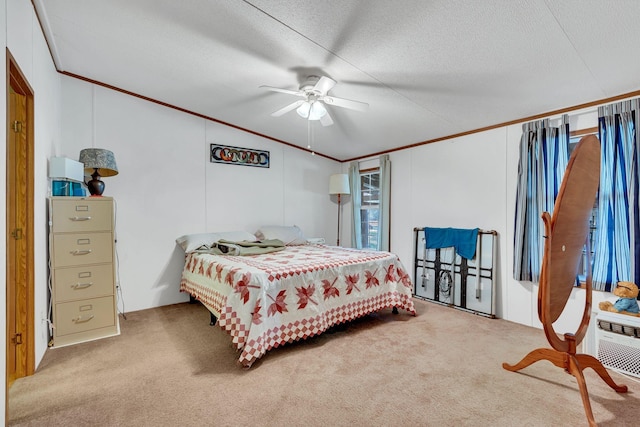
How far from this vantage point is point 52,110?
9.07 feet

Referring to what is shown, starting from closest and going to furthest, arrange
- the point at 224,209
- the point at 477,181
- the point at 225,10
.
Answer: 1. the point at 225,10
2. the point at 477,181
3. the point at 224,209

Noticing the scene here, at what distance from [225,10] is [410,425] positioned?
2782 millimetres

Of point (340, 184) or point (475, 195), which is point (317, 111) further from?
point (475, 195)

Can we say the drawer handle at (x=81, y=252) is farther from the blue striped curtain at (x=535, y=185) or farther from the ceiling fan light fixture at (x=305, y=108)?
the blue striped curtain at (x=535, y=185)

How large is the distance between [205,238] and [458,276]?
3.15m

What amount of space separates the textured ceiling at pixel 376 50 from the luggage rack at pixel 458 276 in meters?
1.50

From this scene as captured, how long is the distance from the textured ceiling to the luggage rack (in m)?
1.50

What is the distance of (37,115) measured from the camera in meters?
2.23

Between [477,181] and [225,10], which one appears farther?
[477,181]

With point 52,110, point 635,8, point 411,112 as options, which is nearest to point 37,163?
point 52,110

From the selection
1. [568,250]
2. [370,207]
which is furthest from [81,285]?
[370,207]

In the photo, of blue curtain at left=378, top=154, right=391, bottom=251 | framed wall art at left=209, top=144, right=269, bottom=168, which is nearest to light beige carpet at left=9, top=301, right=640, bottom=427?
blue curtain at left=378, top=154, right=391, bottom=251

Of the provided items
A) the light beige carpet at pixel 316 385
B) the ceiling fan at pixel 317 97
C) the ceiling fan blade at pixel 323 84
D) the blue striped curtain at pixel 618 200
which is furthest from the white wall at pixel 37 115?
the blue striped curtain at pixel 618 200

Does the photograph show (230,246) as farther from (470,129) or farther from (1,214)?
(470,129)
